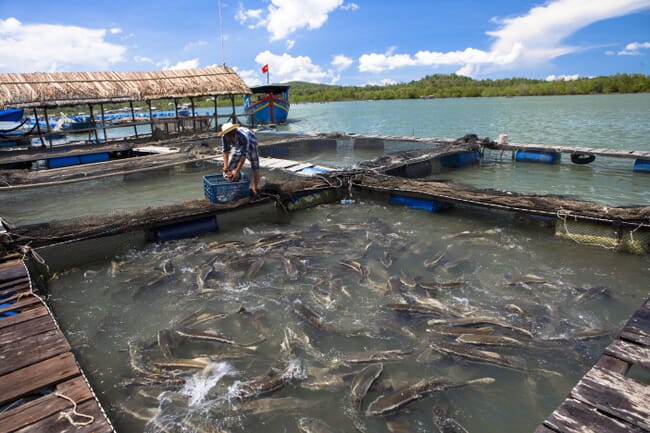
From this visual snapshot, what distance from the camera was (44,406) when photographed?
3.62 meters

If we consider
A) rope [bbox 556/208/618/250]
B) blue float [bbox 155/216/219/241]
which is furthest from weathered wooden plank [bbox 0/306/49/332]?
Result: rope [bbox 556/208/618/250]

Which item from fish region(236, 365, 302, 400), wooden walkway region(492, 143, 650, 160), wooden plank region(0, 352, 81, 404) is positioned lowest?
fish region(236, 365, 302, 400)

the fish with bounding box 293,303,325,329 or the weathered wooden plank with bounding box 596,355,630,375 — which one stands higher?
the weathered wooden plank with bounding box 596,355,630,375

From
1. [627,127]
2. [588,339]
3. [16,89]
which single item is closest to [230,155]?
[588,339]

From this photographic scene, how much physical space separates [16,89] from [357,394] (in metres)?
21.5

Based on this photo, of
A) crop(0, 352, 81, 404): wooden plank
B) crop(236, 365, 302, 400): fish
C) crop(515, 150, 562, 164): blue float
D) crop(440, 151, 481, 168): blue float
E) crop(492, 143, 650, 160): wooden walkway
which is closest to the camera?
crop(0, 352, 81, 404): wooden plank

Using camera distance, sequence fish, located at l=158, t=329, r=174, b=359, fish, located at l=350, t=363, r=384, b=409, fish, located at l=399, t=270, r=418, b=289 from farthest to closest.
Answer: fish, located at l=399, t=270, r=418, b=289 < fish, located at l=158, t=329, r=174, b=359 < fish, located at l=350, t=363, r=384, b=409

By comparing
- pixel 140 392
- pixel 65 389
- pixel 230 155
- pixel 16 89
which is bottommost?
pixel 140 392

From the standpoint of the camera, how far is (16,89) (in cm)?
1842

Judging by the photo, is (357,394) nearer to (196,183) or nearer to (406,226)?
(406,226)

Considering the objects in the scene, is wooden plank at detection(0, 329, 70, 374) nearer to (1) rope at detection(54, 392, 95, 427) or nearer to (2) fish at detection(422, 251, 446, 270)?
(1) rope at detection(54, 392, 95, 427)

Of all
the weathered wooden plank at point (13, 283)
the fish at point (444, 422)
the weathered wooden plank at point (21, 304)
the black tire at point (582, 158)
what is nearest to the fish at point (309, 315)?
the fish at point (444, 422)

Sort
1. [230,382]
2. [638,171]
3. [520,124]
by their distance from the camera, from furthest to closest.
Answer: [520,124]
[638,171]
[230,382]

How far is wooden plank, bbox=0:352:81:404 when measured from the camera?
12.6 feet
